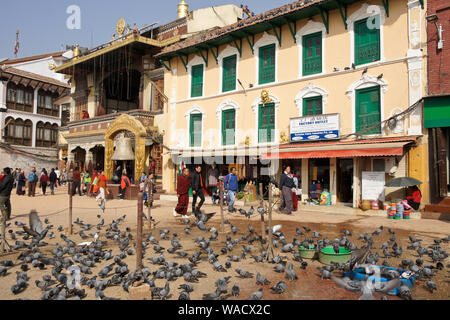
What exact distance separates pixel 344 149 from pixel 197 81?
35.5 feet

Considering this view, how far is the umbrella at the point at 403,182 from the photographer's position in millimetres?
12156

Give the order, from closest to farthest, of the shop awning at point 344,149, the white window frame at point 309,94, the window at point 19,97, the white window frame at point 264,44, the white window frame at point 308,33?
the shop awning at point 344,149, the white window frame at point 309,94, the white window frame at point 308,33, the white window frame at point 264,44, the window at point 19,97

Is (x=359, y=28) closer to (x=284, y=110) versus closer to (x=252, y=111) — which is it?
(x=284, y=110)

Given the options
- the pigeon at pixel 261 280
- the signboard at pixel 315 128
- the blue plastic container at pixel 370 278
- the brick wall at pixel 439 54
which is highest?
the brick wall at pixel 439 54

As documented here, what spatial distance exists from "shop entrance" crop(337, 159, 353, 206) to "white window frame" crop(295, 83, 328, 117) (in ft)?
8.53

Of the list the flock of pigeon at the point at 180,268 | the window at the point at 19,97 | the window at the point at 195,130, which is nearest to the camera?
the flock of pigeon at the point at 180,268

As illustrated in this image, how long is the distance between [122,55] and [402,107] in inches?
742

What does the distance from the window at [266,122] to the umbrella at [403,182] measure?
640 centimetres

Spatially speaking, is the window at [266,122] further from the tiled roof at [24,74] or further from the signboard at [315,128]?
the tiled roof at [24,74]

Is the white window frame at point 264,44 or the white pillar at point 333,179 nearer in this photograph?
the white pillar at point 333,179

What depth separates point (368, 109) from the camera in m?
14.5

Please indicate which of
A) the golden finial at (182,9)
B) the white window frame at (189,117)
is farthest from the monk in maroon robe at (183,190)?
the golden finial at (182,9)

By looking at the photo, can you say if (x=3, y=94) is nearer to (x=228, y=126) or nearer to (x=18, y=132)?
(x=18, y=132)
